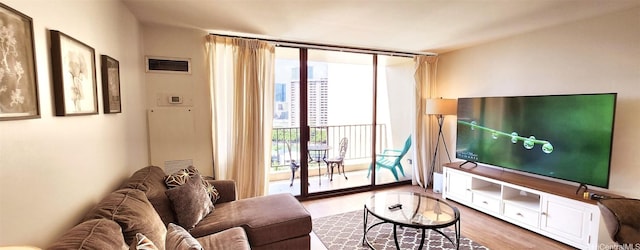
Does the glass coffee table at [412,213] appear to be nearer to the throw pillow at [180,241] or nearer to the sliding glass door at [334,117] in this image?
the sliding glass door at [334,117]

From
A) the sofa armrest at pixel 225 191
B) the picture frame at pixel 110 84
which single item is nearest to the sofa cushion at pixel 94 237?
the picture frame at pixel 110 84

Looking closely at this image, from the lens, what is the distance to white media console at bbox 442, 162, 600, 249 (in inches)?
90.7

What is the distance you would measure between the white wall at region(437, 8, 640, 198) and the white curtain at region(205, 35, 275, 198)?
2.87 meters

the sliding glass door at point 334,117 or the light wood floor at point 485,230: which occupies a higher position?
the sliding glass door at point 334,117

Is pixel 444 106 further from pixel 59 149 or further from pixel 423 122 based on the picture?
pixel 59 149

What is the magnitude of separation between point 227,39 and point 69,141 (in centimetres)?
197

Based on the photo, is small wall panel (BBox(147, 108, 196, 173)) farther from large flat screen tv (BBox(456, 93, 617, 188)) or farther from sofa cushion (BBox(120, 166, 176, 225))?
large flat screen tv (BBox(456, 93, 617, 188))

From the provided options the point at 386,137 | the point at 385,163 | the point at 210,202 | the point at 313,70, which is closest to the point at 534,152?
the point at 385,163

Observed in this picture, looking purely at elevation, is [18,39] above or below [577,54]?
below

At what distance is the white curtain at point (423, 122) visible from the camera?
4117 millimetres

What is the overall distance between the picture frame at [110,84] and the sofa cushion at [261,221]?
1065 mm

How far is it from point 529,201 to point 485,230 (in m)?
0.60

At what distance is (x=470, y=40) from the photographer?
3371mm

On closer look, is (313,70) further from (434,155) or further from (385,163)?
(434,155)
